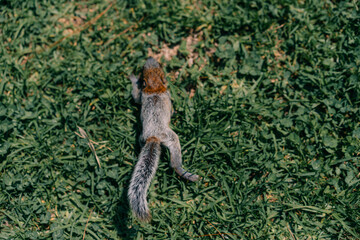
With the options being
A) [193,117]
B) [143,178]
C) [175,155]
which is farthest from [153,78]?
[143,178]

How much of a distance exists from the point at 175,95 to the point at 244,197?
184cm

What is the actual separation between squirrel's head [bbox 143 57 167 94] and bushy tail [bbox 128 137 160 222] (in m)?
0.82

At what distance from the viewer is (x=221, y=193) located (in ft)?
14.1

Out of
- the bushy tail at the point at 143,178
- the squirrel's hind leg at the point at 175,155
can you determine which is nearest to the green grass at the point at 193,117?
the squirrel's hind leg at the point at 175,155

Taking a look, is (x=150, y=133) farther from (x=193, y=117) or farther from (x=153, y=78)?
(x=153, y=78)

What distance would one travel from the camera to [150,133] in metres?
4.20

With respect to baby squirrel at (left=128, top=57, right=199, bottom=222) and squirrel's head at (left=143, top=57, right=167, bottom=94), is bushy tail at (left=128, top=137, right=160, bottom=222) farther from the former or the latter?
squirrel's head at (left=143, top=57, right=167, bottom=94)

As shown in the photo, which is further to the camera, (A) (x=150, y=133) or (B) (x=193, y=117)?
(B) (x=193, y=117)

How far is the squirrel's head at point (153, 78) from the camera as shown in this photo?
453 cm

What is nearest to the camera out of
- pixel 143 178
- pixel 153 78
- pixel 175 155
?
pixel 143 178

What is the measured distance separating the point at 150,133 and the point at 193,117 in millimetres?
785

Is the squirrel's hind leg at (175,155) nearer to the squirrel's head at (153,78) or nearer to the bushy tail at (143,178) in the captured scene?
the bushy tail at (143,178)

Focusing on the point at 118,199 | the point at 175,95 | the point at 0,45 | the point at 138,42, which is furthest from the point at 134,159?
the point at 0,45

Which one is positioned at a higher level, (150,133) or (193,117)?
(150,133)
